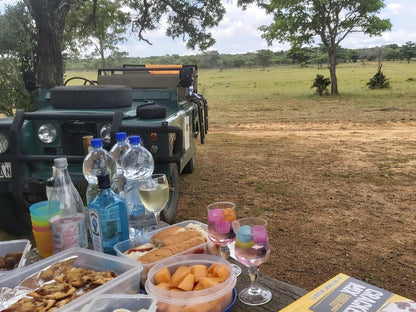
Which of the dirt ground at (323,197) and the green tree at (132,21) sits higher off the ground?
the green tree at (132,21)

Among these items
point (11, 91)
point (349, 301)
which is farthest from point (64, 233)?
point (11, 91)

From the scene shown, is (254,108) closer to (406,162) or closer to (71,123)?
(406,162)

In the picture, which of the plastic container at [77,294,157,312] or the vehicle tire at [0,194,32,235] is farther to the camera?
the vehicle tire at [0,194,32,235]

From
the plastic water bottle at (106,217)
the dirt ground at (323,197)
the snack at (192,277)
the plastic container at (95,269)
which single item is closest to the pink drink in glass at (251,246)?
the snack at (192,277)

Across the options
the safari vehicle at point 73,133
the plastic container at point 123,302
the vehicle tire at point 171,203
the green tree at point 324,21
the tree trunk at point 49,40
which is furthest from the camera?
the green tree at point 324,21

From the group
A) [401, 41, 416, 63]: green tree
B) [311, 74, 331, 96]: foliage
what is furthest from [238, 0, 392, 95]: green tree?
[401, 41, 416, 63]: green tree

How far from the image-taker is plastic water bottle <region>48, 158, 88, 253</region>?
5.31ft

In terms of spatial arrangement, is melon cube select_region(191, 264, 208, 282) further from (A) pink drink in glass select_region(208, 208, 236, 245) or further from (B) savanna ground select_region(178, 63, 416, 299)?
(B) savanna ground select_region(178, 63, 416, 299)

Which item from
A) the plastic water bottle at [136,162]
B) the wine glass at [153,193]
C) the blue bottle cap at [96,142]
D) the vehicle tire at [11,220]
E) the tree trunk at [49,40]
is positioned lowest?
the vehicle tire at [11,220]

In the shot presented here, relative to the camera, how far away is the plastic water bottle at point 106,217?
5.19 ft

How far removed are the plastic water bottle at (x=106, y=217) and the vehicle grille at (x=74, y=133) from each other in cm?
239

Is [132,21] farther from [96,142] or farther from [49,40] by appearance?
[96,142]

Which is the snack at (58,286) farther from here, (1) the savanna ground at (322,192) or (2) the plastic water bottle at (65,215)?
(1) the savanna ground at (322,192)

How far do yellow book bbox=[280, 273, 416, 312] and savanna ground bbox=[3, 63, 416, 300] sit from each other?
1916 millimetres
